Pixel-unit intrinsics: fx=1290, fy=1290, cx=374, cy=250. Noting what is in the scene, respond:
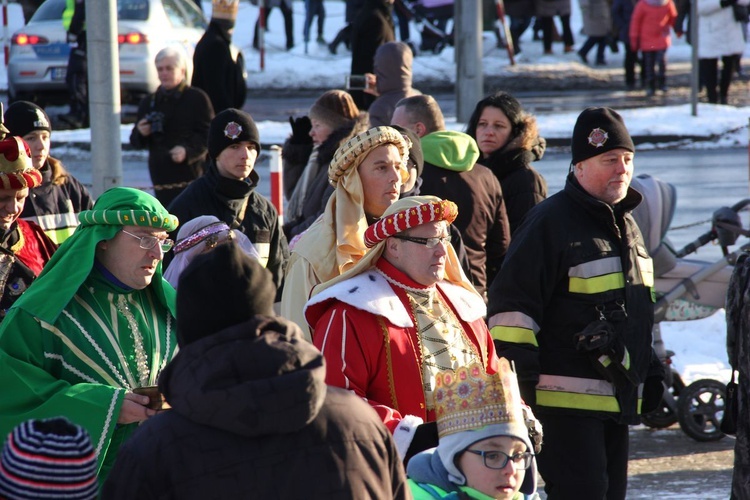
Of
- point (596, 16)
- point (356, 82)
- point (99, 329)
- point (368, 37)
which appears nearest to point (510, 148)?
point (99, 329)

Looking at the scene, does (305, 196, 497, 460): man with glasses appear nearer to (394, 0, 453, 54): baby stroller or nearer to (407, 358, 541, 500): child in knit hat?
(407, 358, 541, 500): child in knit hat

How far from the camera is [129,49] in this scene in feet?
58.3

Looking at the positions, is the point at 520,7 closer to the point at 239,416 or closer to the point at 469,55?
the point at 469,55

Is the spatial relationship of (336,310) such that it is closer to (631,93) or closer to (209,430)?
(209,430)

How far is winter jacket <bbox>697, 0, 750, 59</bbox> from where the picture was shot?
19594 millimetres

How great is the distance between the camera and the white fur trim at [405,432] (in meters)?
4.02

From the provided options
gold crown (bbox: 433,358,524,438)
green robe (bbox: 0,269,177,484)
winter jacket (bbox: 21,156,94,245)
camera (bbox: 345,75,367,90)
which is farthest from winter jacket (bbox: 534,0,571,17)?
gold crown (bbox: 433,358,524,438)

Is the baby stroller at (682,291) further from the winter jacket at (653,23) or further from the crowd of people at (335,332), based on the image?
the winter jacket at (653,23)

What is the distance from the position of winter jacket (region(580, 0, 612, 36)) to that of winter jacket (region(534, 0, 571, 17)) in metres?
0.40

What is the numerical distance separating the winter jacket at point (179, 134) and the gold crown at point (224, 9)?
4.73 feet

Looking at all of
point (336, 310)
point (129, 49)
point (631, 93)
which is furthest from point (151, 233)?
point (631, 93)

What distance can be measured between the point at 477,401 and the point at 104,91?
5.21 meters

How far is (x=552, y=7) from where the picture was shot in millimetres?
25578

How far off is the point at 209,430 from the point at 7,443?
0.45 meters
